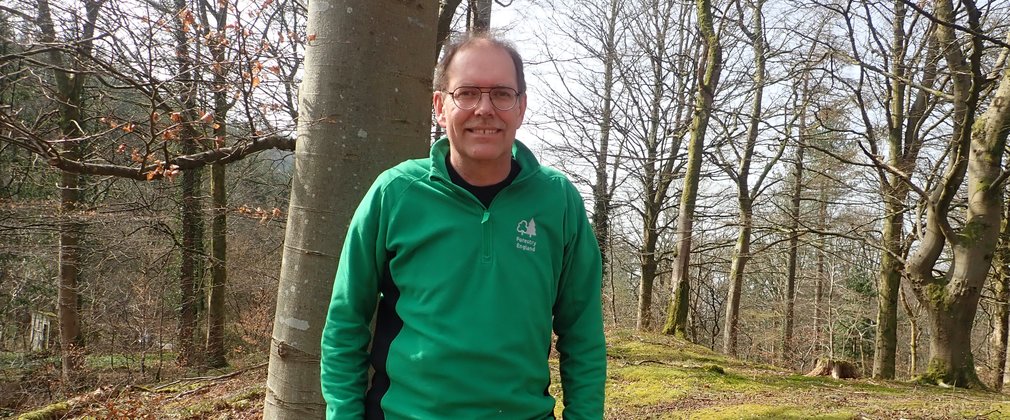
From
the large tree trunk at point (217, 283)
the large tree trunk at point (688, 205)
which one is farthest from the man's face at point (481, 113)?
the large tree trunk at point (217, 283)

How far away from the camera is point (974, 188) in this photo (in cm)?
704

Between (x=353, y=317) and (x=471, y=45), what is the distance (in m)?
0.81

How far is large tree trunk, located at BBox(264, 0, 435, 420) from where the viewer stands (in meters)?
2.36

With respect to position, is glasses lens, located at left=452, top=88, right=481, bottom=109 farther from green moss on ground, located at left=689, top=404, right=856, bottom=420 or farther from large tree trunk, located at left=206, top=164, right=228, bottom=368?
large tree trunk, located at left=206, top=164, right=228, bottom=368

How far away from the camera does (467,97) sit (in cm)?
165

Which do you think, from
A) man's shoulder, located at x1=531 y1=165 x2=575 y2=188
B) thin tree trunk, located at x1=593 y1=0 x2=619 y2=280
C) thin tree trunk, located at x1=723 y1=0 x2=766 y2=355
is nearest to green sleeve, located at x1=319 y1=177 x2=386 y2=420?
man's shoulder, located at x1=531 y1=165 x2=575 y2=188

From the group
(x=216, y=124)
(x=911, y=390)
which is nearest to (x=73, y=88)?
(x=216, y=124)

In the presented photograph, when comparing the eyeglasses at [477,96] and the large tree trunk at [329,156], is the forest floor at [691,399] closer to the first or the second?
the large tree trunk at [329,156]

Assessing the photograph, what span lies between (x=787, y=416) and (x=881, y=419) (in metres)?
0.60

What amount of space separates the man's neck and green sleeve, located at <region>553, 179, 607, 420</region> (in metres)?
0.22

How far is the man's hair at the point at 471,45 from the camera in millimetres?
1702

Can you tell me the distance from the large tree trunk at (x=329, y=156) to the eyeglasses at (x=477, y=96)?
2.66 ft

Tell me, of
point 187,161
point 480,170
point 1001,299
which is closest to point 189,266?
point 187,161

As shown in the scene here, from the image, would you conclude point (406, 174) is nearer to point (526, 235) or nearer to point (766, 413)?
point (526, 235)
